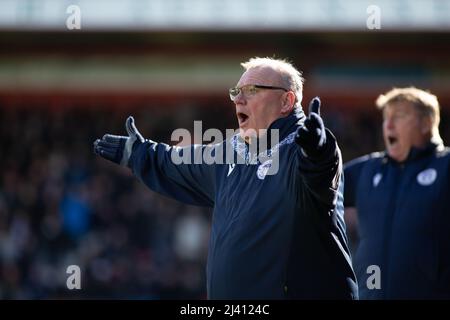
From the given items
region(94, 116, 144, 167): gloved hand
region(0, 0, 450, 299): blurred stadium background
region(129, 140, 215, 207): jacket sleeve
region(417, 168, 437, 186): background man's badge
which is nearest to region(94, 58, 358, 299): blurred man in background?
region(129, 140, 215, 207): jacket sleeve

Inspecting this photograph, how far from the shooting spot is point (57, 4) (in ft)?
39.3

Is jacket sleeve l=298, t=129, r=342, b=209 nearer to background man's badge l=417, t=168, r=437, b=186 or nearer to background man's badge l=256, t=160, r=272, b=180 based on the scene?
background man's badge l=256, t=160, r=272, b=180

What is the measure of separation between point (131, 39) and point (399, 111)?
6975mm

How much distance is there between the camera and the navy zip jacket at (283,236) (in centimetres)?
402

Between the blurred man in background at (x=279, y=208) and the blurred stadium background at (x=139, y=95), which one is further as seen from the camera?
the blurred stadium background at (x=139, y=95)

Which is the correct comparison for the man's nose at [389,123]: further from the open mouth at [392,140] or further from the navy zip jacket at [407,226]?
the navy zip jacket at [407,226]

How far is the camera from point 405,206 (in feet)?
17.7

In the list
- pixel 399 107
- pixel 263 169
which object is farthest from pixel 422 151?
pixel 263 169

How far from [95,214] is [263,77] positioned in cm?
737

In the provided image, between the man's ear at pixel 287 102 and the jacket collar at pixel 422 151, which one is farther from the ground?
the man's ear at pixel 287 102

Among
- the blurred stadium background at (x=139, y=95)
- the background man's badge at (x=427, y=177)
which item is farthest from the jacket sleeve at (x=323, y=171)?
the blurred stadium background at (x=139, y=95)

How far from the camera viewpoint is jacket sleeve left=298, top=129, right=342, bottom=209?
12.3 ft
